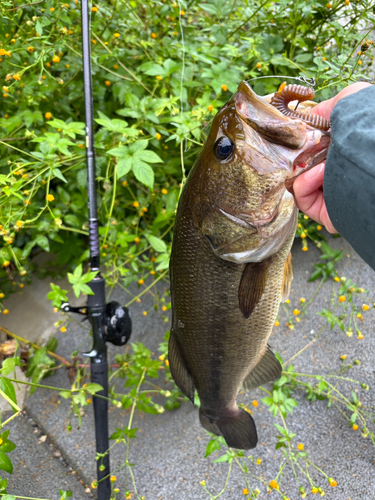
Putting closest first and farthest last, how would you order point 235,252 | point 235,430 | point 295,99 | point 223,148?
point 295,99 < point 223,148 < point 235,252 < point 235,430

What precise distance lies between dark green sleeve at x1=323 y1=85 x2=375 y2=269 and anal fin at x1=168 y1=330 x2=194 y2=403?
853mm

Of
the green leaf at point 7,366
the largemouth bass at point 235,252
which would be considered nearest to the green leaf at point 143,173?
the largemouth bass at point 235,252

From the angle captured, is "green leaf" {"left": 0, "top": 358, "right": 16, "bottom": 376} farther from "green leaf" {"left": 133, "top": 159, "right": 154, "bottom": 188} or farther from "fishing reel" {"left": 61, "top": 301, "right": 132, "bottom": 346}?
"green leaf" {"left": 133, "top": 159, "right": 154, "bottom": 188}

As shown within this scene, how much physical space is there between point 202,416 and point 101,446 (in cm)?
48

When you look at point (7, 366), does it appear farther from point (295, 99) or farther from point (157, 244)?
point (295, 99)

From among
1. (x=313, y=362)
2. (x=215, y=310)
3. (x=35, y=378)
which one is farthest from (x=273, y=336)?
(x=35, y=378)

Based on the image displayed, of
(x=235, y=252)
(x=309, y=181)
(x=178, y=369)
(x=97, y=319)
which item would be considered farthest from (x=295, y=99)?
(x=97, y=319)

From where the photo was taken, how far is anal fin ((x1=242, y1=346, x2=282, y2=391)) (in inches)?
64.9

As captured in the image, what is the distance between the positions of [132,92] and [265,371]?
1.51 metres

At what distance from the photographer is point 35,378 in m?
2.06

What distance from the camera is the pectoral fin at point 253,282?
49.8 inches

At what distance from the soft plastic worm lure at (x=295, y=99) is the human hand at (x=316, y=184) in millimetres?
77

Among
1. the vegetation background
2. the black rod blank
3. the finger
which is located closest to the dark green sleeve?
the finger

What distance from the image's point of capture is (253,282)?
4.16ft
